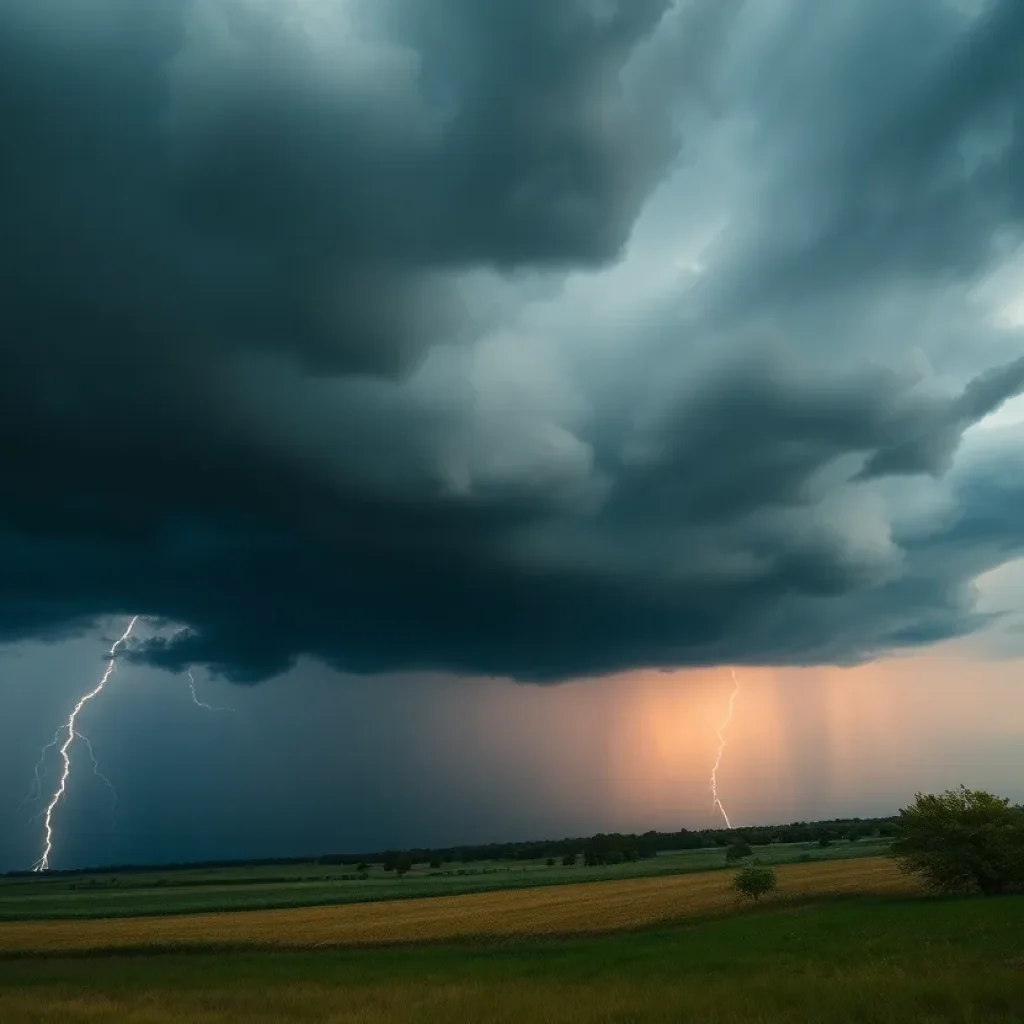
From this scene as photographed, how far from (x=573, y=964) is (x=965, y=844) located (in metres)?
31.9

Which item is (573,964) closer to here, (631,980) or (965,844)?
(631,980)

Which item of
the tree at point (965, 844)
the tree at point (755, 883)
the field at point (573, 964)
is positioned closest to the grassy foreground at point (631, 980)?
the field at point (573, 964)

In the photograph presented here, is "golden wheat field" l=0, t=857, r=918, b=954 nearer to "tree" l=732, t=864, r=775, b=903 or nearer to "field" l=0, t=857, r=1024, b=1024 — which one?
"field" l=0, t=857, r=1024, b=1024

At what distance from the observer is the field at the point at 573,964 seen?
21.2 meters

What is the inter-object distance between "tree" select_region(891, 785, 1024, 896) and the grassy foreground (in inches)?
291

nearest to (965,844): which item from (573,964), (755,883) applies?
(755,883)

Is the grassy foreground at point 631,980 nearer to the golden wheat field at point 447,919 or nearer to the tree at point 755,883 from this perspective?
the golden wheat field at point 447,919

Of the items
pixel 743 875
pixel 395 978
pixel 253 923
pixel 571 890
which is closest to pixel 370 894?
pixel 571 890

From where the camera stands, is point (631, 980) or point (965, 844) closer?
→ point (631, 980)

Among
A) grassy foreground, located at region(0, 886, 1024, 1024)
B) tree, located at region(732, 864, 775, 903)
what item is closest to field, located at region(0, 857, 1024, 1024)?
grassy foreground, located at region(0, 886, 1024, 1024)

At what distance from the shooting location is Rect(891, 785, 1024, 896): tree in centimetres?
5278

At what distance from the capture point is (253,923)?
73.0 meters

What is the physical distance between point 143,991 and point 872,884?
172 feet

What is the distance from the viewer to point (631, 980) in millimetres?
27953
